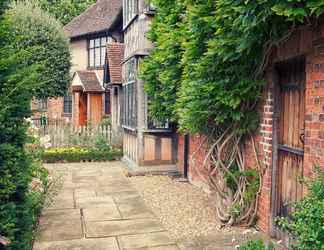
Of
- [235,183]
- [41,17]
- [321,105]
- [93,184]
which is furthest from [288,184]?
[41,17]

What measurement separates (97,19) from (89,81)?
4.25 meters

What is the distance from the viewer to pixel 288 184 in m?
4.84

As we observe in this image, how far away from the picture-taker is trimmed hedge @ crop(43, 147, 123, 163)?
40.5ft

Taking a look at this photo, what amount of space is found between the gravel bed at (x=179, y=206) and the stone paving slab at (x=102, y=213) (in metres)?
0.71

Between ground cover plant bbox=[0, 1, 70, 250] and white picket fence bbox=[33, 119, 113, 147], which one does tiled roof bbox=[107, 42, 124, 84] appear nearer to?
white picket fence bbox=[33, 119, 113, 147]

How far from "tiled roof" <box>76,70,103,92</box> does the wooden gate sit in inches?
626

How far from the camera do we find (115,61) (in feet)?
47.3

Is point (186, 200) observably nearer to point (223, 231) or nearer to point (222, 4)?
point (223, 231)

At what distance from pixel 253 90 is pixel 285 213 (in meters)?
1.77

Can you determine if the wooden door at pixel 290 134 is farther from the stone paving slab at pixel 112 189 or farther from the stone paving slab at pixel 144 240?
the stone paving slab at pixel 112 189

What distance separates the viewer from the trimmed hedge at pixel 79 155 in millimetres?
12344

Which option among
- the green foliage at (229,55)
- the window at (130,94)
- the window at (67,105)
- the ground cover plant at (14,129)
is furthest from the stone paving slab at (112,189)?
the window at (67,105)

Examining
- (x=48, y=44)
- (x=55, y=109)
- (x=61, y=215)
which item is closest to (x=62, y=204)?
(x=61, y=215)

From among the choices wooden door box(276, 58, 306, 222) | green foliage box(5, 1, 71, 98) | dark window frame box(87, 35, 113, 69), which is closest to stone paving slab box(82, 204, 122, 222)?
wooden door box(276, 58, 306, 222)
